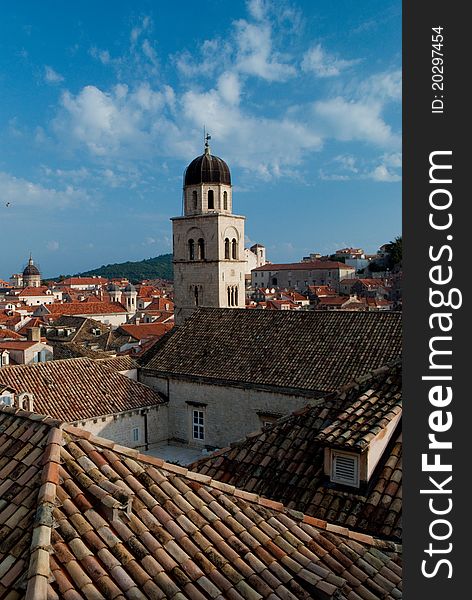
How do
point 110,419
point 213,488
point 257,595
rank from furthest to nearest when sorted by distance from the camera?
1. point 110,419
2. point 213,488
3. point 257,595

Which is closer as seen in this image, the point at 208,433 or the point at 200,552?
the point at 200,552

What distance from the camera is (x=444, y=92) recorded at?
12.5ft

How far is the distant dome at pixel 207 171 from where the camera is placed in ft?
105

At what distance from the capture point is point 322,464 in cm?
873

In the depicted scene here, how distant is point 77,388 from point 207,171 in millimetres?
16508

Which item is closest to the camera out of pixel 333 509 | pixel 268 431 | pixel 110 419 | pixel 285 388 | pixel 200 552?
pixel 200 552

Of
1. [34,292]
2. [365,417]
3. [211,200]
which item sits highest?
[211,200]

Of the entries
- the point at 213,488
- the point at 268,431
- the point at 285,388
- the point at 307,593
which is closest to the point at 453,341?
the point at 307,593

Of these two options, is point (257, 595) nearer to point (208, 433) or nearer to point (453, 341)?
point (453, 341)

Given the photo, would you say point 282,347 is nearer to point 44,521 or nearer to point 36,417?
point 36,417

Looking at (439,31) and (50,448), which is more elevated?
(439,31)

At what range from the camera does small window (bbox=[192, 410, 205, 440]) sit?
21250mm

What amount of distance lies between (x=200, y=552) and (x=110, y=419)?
53.9 ft

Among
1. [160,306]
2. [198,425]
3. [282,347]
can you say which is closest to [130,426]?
[198,425]
